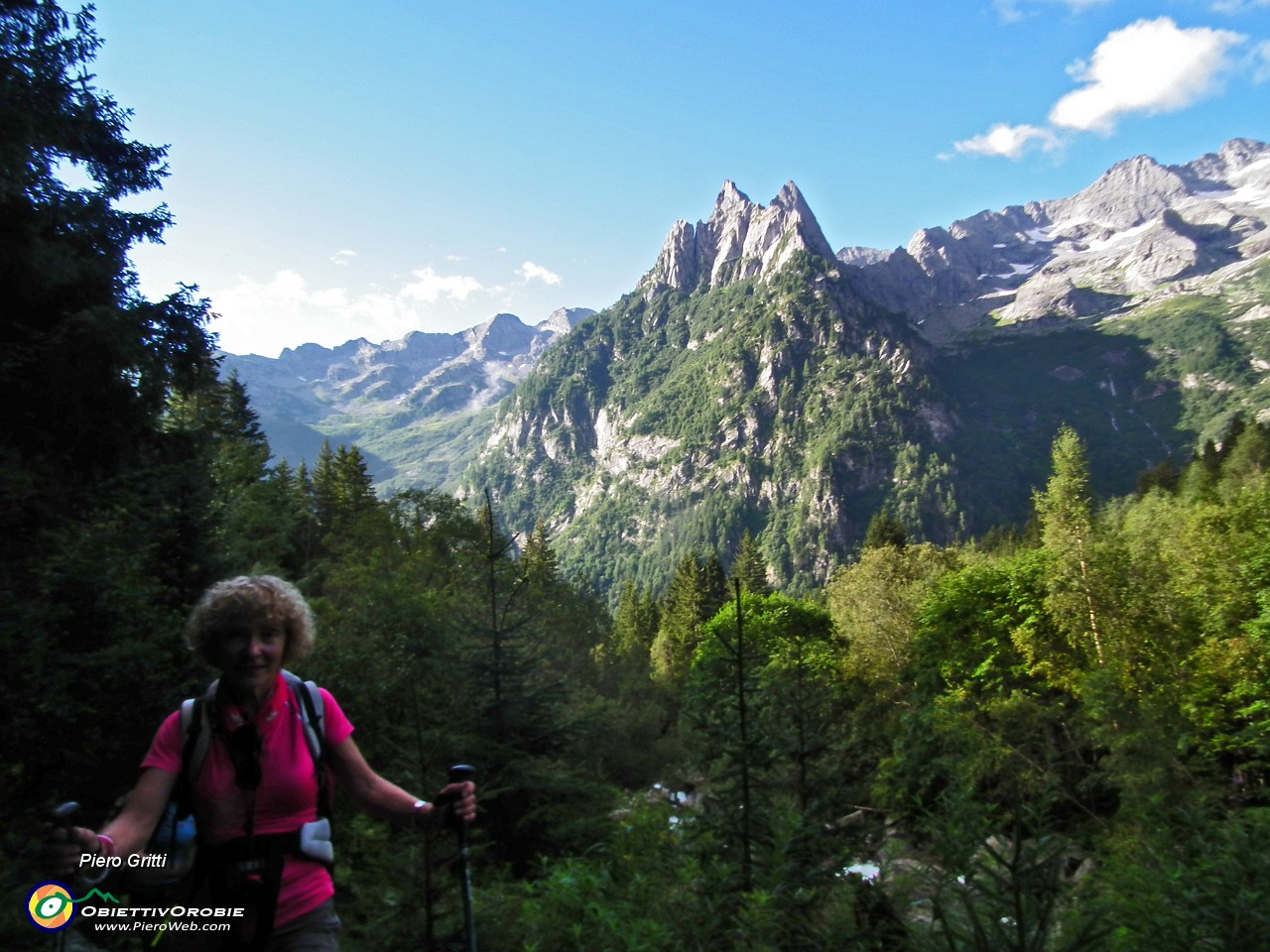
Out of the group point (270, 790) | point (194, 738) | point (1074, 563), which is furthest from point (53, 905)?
point (1074, 563)

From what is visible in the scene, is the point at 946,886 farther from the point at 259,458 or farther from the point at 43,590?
the point at 259,458

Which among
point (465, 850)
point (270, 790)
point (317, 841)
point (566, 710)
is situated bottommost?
point (566, 710)

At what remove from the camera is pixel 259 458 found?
29.9m

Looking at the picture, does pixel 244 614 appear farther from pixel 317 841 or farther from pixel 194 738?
pixel 317 841

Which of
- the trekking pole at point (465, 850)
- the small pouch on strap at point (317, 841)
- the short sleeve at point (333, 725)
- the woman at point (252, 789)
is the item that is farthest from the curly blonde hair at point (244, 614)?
the trekking pole at point (465, 850)

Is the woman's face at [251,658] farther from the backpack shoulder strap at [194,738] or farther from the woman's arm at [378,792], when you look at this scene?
the woman's arm at [378,792]

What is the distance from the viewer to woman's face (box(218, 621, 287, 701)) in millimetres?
3258

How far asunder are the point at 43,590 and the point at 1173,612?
27257mm

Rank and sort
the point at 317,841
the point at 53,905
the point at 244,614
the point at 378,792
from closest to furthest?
the point at 53,905 → the point at 317,841 → the point at 244,614 → the point at 378,792

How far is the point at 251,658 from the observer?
3271 millimetres

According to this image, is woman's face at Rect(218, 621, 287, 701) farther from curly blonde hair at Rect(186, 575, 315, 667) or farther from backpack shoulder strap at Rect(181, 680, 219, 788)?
backpack shoulder strap at Rect(181, 680, 219, 788)

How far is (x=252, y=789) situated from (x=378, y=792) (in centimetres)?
61

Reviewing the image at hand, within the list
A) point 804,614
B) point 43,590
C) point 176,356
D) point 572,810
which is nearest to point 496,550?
point 572,810

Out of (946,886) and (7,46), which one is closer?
(946,886)
